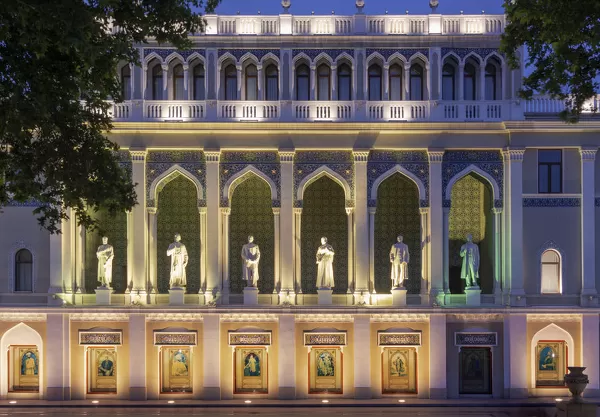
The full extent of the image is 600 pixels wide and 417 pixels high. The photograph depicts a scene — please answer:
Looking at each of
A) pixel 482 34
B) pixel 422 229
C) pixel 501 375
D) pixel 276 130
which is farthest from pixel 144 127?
pixel 501 375

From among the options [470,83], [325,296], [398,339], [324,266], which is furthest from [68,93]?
[470,83]

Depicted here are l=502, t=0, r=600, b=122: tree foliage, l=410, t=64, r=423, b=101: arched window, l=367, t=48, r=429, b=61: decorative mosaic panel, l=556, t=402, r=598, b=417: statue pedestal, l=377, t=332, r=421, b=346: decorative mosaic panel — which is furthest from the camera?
l=410, t=64, r=423, b=101: arched window

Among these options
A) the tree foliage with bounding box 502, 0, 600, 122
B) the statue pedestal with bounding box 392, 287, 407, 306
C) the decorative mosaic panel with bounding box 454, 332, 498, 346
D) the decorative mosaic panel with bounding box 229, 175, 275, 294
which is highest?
the tree foliage with bounding box 502, 0, 600, 122

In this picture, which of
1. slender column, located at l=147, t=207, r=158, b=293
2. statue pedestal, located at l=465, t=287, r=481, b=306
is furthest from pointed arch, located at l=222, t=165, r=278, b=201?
statue pedestal, located at l=465, t=287, r=481, b=306

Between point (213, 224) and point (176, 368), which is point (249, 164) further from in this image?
point (176, 368)

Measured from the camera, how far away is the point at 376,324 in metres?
29.2

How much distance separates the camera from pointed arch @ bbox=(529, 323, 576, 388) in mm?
29016

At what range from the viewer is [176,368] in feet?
96.6

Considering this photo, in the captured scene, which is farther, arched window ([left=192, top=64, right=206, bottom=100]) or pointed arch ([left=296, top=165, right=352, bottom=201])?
arched window ([left=192, top=64, right=206, bottom=100])

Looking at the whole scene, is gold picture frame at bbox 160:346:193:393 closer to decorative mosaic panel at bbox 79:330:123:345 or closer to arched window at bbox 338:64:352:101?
decorative mosaic panel at bbox 79:330:123:345

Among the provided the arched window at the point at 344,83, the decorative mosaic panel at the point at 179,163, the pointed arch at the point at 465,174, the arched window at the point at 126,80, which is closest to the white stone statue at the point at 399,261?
the pointed arch at the point at 465,174

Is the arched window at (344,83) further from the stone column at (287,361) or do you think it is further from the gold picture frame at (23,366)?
the gold picture frame at (23,366)

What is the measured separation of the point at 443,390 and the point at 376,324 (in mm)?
3356

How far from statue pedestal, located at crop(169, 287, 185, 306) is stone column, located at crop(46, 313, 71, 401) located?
389cm
